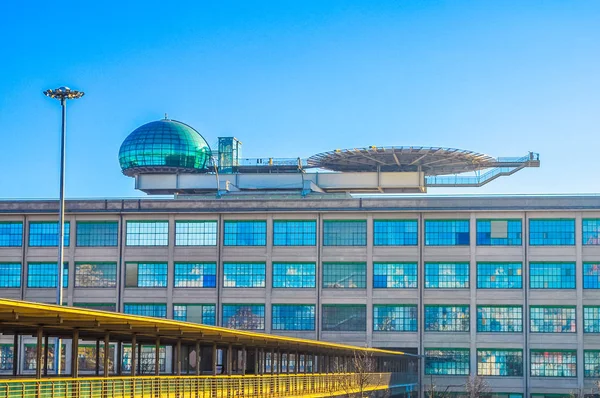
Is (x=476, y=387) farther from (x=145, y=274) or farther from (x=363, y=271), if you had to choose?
(x=145, y=274)

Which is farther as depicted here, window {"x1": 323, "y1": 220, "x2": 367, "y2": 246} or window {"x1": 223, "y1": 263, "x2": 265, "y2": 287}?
window {"x1": 223, "y1": 263, "x2": 265, "y2": 287}

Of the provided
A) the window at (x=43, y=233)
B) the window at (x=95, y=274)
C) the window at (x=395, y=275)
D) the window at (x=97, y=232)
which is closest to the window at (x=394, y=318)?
the window at (x=395, y=275)

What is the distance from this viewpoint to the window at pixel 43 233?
328ft

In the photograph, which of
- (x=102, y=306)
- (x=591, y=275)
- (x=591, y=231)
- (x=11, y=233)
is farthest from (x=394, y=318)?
(x=11, y=233)

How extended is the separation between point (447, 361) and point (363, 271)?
11.0 metres

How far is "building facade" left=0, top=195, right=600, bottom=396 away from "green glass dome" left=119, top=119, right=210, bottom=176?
15.4 m

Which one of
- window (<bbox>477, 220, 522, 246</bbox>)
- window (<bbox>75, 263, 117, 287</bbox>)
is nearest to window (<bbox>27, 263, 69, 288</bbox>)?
window (<bbox>75, 263, 117, 287</bbox>)

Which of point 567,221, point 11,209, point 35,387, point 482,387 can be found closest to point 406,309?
point 482,387

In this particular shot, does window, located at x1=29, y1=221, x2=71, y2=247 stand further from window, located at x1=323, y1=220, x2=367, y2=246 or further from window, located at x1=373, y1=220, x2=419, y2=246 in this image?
window, located at x1=373, y1=220, x2=419, y2=246

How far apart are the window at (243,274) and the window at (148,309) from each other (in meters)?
6.12

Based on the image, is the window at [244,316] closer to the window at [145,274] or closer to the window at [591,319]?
the window at [145,274]

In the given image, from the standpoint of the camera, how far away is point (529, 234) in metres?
96.8

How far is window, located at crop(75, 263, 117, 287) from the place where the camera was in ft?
328

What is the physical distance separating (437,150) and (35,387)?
73.6m
